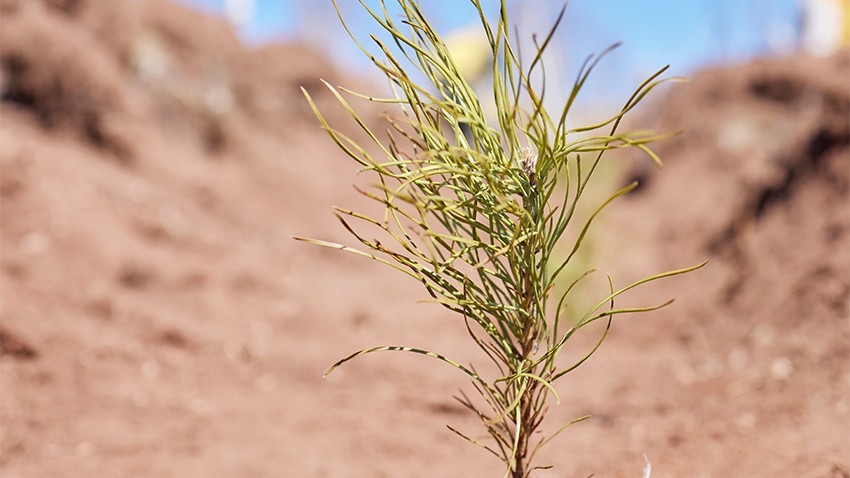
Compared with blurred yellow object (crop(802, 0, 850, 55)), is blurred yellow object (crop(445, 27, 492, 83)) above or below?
above

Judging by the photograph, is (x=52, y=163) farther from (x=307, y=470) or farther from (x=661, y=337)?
(x=661, y=337)

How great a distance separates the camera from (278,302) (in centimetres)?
441

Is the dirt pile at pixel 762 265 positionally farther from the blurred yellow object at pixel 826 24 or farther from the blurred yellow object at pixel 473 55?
the blurred yellow object at pixel 473 55

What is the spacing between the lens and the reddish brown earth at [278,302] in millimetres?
2369

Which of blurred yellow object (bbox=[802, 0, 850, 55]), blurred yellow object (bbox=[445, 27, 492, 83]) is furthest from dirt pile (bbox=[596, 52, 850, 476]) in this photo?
blurred yellow object (bbox=[445, 27, 492, 83])

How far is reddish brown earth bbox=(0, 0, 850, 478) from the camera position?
7.77 ft

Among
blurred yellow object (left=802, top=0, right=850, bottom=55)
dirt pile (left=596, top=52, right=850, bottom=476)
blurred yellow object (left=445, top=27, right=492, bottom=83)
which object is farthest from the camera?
blurred yellow object (left=445, top=27, right=492, bottom=83)

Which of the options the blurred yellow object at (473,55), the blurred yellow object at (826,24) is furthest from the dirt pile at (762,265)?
the blurred yellow object at (473,55)

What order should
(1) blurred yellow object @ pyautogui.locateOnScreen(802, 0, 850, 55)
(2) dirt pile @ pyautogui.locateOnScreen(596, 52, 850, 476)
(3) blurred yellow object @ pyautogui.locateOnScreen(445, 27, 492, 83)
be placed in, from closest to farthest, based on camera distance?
(2) dirt pile @ pyautogui.locateOnScreen(596, 52, 850, 476) < (1) blurred yellow object @ pyautogui.locateOnScreen(802, 0, 850, 55) < (3) blurred yellow object @ pyautogui.locateOnScreen(445, 27, 492, 83)

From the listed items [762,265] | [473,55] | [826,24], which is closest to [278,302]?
[762,265]

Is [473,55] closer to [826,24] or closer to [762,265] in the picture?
[826,24]

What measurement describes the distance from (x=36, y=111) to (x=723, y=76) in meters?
6.95

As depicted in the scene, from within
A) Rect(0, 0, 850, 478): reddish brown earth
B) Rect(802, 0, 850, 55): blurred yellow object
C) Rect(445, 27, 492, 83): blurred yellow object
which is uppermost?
Rect(445, 27, 492, 83): blurred yellow object

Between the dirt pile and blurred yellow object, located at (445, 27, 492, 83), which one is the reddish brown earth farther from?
blurred yellow object, located at (445, 27, 492, 83)
